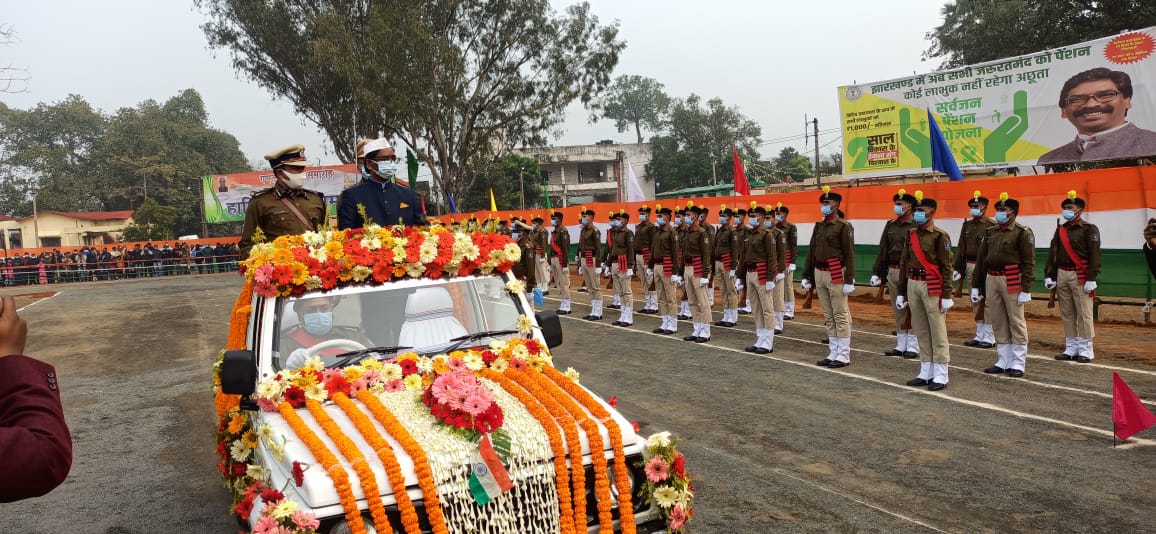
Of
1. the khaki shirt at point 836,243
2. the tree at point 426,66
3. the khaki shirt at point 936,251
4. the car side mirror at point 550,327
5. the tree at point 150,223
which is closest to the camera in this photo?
the car side mirror at point 550,327

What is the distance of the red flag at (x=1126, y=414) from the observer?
6605 mm

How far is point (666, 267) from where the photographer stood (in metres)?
14.6

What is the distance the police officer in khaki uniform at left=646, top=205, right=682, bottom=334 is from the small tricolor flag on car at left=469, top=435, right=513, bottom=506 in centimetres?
1093

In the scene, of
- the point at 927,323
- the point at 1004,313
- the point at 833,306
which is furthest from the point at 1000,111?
the point at 927,323

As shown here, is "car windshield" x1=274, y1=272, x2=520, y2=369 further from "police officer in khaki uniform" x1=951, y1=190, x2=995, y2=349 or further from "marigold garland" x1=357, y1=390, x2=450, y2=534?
"police officer in khaki uniform" x1=951, y1=190, x2=995, y2=349

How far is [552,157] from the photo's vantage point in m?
74.2

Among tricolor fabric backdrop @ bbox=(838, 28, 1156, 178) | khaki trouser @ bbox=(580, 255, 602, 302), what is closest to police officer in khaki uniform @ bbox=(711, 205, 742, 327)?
khaki trouser @ bbox=(580, 255, 602, 302)

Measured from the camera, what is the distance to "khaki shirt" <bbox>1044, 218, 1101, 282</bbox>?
33.9 feet

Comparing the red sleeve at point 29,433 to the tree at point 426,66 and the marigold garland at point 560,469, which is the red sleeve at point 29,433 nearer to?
the marigold garland at point 560,469

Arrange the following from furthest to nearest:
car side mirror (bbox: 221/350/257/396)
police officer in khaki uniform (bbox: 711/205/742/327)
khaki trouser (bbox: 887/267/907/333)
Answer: police officer in khaki uniform (bbox: 711/205/742/327) → khaki trouser (bbox: 887/267/907/333) → car side mirror (bbox: 221/350/257/396)

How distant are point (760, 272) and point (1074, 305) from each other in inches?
168

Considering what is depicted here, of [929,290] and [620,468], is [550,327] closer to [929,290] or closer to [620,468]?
[620,468]

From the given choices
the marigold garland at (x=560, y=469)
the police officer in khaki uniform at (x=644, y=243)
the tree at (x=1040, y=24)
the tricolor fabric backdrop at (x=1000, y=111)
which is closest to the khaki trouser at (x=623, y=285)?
the police officer in khaki uniform at (x=644, y=243)

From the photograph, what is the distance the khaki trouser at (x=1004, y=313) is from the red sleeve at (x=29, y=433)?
10428mm
